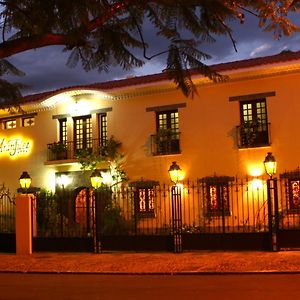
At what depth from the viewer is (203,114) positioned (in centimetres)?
2416

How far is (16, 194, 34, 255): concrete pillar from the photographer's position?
1841 cm

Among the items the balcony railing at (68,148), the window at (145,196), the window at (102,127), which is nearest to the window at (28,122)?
the balcony railing at (68,148)

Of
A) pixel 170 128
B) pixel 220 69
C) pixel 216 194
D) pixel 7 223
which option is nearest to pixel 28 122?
pixel 7 223

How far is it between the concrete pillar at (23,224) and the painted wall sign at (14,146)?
9.70m

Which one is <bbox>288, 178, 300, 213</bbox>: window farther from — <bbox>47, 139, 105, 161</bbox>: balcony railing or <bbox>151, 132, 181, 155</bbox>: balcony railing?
<bbox>47, 139, 105, 161</bbox>: balcony railing

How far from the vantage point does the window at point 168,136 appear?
24641 mm

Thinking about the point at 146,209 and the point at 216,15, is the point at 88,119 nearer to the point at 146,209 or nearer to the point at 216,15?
the point at 146,209

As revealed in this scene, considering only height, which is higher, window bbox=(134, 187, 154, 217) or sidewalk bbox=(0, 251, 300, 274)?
window bbox=(134, 187, 154, 217)

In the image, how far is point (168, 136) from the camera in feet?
81.0

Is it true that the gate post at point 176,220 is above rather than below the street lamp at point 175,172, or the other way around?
below

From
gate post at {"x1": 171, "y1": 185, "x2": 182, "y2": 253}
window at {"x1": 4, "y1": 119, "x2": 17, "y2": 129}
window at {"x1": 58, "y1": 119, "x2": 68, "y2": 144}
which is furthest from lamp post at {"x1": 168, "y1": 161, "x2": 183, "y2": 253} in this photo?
window at {"x1": 4, "y1": 119, "x2": 17, "y2": 129}

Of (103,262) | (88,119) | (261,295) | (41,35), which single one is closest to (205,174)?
(88,119)

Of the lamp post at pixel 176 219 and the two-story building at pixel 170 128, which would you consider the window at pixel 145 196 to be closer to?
the two-story building at pixel 170 128

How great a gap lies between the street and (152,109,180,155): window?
11.2 metres
